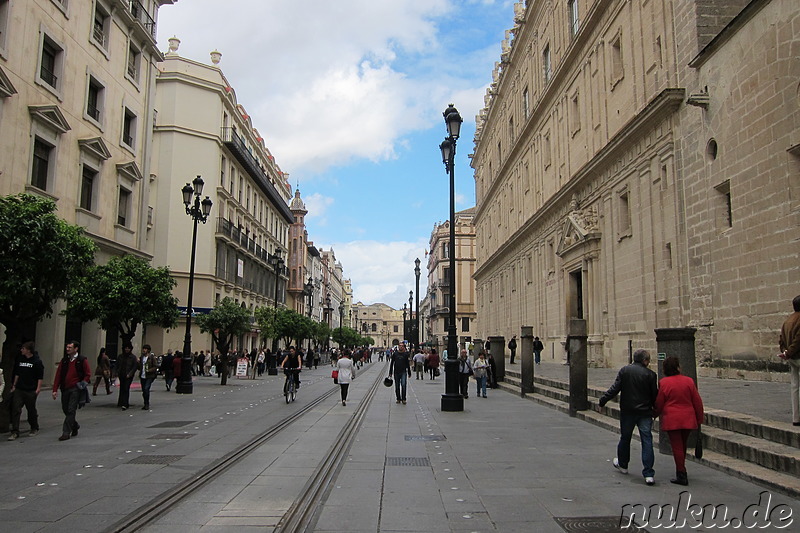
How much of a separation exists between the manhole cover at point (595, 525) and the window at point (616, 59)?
21.3 metres

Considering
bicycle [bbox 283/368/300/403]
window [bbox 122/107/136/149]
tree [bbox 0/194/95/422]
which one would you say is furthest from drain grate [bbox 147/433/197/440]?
window [bbox 122/107/136/149]

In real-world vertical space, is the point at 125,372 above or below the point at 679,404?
below

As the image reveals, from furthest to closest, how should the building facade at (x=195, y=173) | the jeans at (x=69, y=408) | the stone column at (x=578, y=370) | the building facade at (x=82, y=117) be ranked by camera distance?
the building facade at (x=195, y=173), the building facade at (x=82, y=117), the stone column at (x=578, y=370), the jeans at (x=69, y=408)

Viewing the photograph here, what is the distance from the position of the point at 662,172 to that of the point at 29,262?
57.7 ft

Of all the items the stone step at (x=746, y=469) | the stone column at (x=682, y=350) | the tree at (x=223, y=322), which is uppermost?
the tree at (x=223, y=322)

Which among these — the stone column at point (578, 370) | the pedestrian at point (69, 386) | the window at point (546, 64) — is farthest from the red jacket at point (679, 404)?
the window at point (546, 64)

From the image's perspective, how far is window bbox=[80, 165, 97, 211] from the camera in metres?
23.1

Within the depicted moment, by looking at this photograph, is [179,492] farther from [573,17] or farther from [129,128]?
[573,17]

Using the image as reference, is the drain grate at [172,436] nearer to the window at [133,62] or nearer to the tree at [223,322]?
the tree at [223,322]

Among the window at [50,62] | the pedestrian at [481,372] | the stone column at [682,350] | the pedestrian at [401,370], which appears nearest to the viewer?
the stone column at [682,350]

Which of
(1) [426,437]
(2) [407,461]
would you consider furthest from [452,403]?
(2) [407,461]

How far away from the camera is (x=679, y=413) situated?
23.0ft

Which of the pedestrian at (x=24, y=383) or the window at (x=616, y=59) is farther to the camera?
the window at (x=616, y=59)

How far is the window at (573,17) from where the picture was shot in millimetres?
29506
